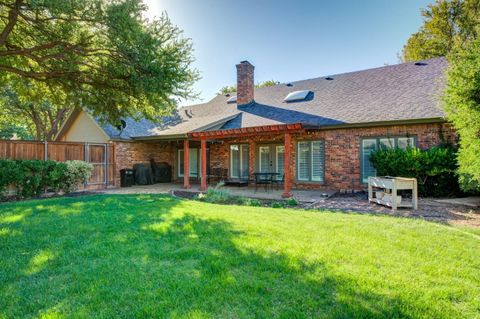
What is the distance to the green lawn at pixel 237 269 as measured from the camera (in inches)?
98.0

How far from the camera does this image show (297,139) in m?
12.5

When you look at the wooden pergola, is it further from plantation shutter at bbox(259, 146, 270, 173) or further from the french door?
plantation shutter at bbox(259, 146, 270, 173)

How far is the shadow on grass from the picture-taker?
2.46 meters

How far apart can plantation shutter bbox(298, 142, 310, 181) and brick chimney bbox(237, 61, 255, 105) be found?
4704 millimetres

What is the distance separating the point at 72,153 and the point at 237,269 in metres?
12.0

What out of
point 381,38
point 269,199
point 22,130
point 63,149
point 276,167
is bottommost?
point 269,199

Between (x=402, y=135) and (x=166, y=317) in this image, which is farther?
(x=402, y=135)

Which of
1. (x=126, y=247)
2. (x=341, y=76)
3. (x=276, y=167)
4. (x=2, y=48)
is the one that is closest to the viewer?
(x=126, y=247)

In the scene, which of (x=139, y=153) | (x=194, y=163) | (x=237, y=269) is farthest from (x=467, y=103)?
(x=139, y=153)

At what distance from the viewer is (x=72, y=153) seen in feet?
41.5

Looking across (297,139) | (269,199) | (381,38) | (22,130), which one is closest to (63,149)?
(269,199)

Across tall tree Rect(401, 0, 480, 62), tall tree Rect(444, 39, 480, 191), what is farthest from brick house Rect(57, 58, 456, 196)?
tall tree Rect(401, 0, 480, 62)

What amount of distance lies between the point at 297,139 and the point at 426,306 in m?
10.2

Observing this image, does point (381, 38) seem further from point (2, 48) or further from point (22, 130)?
point (22, 130)
